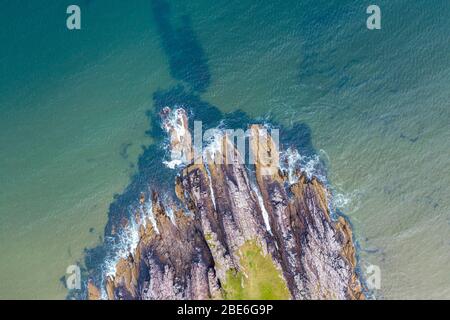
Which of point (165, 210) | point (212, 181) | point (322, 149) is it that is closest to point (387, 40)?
point (322, 149)

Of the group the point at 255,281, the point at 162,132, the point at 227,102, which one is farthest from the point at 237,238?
the point at 227,102

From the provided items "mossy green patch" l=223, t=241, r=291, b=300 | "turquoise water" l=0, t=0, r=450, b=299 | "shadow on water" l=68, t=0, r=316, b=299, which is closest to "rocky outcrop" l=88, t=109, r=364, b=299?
"mossy green patch" l=223, t=241, r=291, b=300

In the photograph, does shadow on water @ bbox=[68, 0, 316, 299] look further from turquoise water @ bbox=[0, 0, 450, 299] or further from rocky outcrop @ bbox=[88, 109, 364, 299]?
rocky outcrop @ bbox=[88, 109, 364, 299]

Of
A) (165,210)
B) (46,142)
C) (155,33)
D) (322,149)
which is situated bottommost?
(165,210)

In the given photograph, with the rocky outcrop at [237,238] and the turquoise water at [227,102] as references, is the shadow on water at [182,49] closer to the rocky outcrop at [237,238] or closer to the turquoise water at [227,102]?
the turquoise water at [227,102]

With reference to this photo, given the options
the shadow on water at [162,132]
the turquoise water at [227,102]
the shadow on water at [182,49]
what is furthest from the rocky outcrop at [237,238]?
the shadow on water at [182,49]

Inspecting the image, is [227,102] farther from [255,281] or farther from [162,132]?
[255,281]

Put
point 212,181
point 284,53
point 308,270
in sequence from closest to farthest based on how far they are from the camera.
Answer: point 308,270
point 212,181
point 284,53

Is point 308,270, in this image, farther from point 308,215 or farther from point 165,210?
point 165,210
